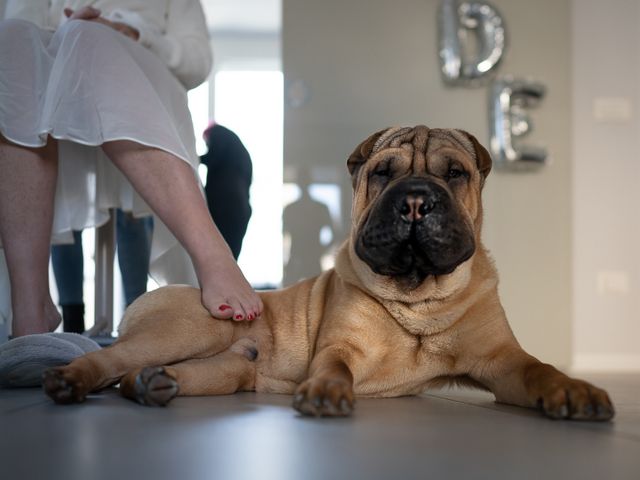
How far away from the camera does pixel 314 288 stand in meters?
1.91

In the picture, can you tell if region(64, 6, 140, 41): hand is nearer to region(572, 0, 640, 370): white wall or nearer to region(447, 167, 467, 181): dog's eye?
region(447, 167, 467, 181): dog's eye

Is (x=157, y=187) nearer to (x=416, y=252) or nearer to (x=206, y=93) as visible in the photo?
(x=416, y=252)

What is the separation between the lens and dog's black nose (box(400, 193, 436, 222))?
1.44m

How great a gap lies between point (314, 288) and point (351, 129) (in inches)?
107

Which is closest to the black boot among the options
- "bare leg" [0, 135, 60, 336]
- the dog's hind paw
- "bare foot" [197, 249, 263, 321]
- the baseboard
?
"bare leg" [0, 135, 60, 336]

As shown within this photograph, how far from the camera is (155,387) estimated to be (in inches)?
54.6

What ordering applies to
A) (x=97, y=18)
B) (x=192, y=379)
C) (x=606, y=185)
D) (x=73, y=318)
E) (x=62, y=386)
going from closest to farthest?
(x=62, y=386), (x=192, y=379), (x=97, y=18), (x=73, y=318), (x=606, y=185)

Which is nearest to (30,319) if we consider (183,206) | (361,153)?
(183,206)

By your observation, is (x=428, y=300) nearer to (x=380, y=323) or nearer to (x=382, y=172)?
(x=380, y=323)

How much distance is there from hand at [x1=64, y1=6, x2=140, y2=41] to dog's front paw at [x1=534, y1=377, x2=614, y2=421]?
61.3 inches

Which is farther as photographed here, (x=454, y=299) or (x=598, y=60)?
(x=598, y=60)

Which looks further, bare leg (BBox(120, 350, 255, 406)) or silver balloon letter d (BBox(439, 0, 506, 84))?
silver balloon letter d (BBox(439, 0, 506, 84))

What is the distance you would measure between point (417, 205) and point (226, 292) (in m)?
0.57

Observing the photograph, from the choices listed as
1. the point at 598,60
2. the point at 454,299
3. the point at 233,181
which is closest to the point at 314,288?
the point at 454,299
